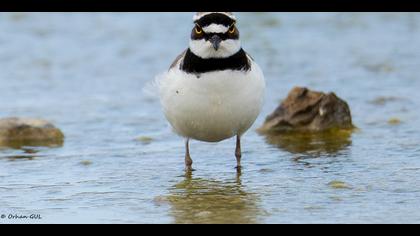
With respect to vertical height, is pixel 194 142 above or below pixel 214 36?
below

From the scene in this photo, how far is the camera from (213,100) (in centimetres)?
886

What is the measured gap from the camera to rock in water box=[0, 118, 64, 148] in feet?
36.8

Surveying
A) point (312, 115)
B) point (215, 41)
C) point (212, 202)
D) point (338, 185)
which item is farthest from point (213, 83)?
point (312, 115)

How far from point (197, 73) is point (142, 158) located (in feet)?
6.13

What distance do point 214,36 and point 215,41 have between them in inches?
2.5

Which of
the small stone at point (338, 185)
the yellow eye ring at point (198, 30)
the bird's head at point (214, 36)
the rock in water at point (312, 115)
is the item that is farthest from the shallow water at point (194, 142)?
the yellow eye ring at point (198, 30)

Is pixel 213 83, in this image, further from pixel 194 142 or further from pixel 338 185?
pixel 194 142

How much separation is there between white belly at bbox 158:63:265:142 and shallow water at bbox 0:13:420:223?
0.52m

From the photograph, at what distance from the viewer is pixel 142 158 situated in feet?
33.7

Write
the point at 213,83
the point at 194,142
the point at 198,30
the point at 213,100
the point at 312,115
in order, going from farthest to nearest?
the point at 312,115 < the point at 194,142 < the point at 213,100 < the point at 213,83 < the point at 198,30

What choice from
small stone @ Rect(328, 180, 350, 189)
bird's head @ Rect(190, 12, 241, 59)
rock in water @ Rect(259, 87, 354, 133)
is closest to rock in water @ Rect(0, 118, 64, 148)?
rock in water @ Rect(259, 87, 354, 133)

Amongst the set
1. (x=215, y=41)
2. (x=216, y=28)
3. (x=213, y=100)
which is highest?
(x=216, y=28)

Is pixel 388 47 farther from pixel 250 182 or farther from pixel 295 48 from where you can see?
pixel 250 182
